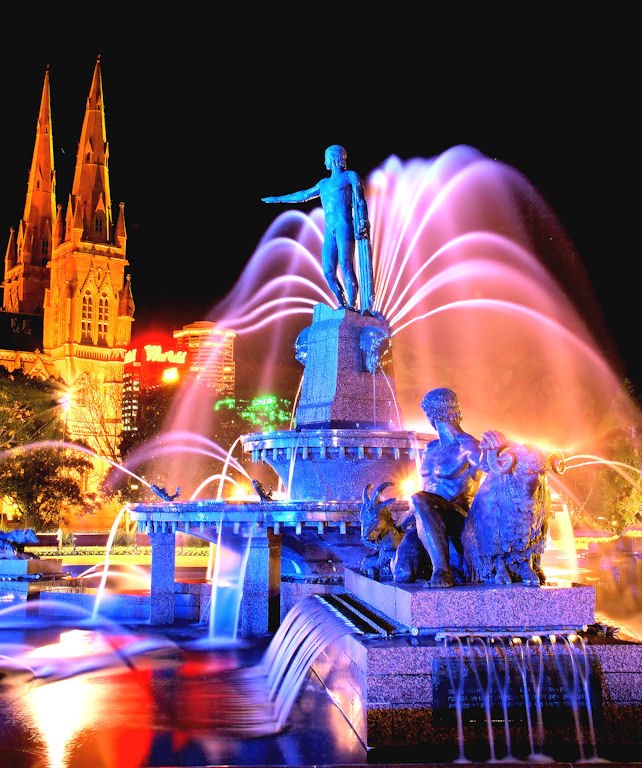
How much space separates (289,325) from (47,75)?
68.0 meters

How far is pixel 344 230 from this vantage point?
16078mm

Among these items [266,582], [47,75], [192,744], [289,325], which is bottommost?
[192,744]

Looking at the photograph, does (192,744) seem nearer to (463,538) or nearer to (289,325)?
(463,538)

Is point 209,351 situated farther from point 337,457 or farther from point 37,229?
point 337,457

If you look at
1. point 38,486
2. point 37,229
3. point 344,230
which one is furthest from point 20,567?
point 37,229

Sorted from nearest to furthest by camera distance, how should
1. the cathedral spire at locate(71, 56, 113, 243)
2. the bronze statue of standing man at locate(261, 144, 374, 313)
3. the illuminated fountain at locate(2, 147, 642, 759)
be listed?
the illuminated fountain at locate(2, 147, 642, 759) < the bronze statue of standing man at locate(261, 144, 374, 313) < the cathedral spire at locate(71, 56, 113, 243)

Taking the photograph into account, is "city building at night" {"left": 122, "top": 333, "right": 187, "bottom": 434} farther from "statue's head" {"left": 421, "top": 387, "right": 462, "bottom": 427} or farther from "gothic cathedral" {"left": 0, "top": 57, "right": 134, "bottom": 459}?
"statue's head" {"left": 421, "top": 387, "right": 462, "bottom": 427}

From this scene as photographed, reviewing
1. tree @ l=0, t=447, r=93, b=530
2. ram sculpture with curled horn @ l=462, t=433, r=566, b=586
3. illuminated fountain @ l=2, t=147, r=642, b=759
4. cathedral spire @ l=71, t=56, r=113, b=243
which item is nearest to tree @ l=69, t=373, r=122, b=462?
tree @ l=0, t=447, r=93, b=530

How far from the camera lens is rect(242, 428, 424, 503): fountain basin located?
13.6 m

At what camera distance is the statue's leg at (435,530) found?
25.0 ft

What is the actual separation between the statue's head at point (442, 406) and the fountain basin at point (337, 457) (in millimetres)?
4609

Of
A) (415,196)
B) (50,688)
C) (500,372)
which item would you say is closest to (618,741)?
(50,688)

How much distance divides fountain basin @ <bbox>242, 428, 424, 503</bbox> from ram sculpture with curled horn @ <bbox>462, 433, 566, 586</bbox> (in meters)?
5.31

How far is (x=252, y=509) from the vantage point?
12562mm
